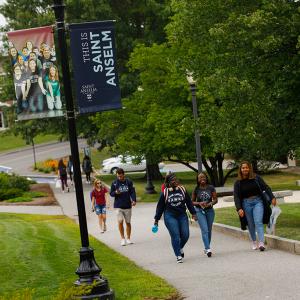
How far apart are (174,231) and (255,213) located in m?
1.60

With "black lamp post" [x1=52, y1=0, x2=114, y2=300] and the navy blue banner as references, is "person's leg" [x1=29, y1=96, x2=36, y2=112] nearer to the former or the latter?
"black lamp post" [x1=52, y1=0, x2=114, y2=300]

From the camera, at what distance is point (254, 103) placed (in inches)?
642

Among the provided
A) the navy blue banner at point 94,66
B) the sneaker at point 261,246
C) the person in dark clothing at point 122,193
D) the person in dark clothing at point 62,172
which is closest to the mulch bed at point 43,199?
the person in dark clothing at point 62,172

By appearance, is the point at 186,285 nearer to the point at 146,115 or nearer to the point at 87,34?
the point at 87,34

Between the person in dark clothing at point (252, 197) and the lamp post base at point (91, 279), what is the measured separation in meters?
4.64

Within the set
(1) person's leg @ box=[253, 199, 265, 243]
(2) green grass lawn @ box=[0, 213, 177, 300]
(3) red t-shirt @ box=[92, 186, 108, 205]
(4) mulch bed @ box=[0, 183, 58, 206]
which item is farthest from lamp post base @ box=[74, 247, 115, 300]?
(4) mulch bed @ box=[0, 183, 58, 206]

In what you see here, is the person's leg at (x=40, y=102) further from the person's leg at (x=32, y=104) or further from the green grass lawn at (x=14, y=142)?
the green grass lawn at (x=14, y=142)

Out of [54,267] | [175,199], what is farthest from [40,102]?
[175,199]

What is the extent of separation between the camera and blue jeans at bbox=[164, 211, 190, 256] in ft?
44.2

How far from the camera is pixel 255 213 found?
1378cm

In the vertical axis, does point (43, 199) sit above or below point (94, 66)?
below

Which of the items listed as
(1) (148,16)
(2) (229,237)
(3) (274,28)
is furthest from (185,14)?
(1) (148,16)

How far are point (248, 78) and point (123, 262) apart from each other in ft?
17.6

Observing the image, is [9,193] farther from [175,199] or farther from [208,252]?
[175,199]
